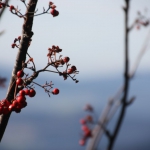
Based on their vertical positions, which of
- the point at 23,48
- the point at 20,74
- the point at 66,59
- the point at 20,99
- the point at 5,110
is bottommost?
the point at 5,110

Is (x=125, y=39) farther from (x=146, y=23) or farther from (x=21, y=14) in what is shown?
(x=146, y=23)

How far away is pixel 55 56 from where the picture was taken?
2.09 metres

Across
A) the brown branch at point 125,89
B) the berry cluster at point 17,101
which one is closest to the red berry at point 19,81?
the berry cluster at point 17,101

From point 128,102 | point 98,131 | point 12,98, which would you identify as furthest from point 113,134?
point 12,98

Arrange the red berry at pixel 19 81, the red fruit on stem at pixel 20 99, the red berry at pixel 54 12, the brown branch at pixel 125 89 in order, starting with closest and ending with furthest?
the red berry at pixel 19 81
the red fruit on stem at pixel 20 99
the red berry at pixel 54 12
the brown branch at pixel 125 89

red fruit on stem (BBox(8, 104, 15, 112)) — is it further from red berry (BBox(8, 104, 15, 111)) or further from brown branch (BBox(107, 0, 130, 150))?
brown branch (BBox(107, 0, 130, 150))

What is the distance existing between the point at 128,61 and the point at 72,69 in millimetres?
638

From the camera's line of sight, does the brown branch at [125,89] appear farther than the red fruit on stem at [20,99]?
Yes

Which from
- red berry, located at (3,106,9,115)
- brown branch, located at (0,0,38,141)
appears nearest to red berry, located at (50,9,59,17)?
Answer: brown branch, located at (0,0,38,141)

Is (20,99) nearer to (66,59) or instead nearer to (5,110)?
(5,110)

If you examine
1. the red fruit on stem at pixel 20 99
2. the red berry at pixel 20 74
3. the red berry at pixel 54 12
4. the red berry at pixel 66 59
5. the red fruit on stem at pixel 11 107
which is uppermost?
the red berry at pixel 54 12

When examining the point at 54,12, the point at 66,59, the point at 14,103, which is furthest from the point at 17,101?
the point at 54,12

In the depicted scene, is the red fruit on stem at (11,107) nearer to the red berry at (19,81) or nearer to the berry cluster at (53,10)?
the red berry at (19,81)

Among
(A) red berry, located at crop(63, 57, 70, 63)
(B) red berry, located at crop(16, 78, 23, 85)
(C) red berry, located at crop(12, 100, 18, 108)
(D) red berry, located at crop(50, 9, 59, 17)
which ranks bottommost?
(C) red berry, located at crop(12, 100, 18, 108)
